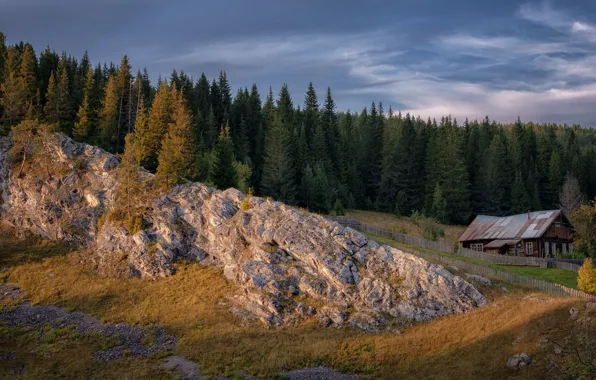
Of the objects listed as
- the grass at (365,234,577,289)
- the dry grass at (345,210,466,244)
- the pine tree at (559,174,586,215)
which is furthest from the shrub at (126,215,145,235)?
the pine tree at (559,174,586,215)

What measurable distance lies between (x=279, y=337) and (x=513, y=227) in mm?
45046

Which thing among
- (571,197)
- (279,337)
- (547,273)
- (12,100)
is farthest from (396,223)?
(12,100)

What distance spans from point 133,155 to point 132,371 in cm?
2739

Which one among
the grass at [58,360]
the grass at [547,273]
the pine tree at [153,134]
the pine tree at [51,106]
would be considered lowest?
the grass at [58,360]

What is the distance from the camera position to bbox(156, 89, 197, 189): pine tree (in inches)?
2164

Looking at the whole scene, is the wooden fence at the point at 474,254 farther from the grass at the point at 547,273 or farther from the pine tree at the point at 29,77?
the pine tree at the point at 29,77

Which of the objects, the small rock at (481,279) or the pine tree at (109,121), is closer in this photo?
the small rock at (481,279)

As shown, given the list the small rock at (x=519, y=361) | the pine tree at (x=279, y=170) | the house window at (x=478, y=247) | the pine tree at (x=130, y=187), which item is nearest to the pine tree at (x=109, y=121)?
the pine tree at (x=130, y=187)

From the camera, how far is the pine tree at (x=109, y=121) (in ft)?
233

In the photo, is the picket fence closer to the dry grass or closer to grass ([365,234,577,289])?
grass ([365,234,577,289])

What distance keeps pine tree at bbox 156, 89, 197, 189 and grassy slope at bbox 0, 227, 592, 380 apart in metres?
12.4

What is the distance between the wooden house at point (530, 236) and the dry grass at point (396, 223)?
7.11 meters

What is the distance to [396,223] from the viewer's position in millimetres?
84625

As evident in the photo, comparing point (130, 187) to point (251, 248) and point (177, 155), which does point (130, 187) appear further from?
point (251, 248)
